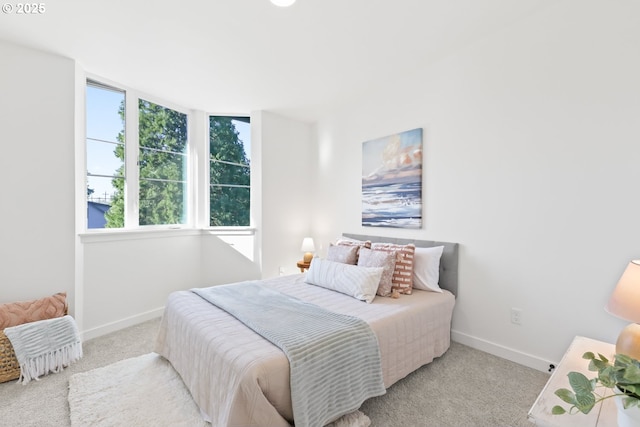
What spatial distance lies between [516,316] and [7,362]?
3735mm

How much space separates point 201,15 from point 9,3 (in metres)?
1.23

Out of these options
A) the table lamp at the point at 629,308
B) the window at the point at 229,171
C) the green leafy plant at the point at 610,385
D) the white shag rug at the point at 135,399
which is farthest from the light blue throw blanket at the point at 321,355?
the window at the point at 229,171

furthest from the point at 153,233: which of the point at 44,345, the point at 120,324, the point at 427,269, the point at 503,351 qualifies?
the point at 503,351

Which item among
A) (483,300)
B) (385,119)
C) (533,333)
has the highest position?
(385,119)

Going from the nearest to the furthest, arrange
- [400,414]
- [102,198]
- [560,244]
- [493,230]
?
1. [400,414]
2. [560,244]
3. [493,230]
4. [102,198]

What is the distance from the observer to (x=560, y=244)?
2.08 m

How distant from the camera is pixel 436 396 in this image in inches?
75.0

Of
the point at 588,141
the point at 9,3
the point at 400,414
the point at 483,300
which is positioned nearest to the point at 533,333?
the point at 483,300

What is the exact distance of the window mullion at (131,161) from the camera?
327 cm

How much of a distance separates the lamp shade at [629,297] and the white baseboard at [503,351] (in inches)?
38.4

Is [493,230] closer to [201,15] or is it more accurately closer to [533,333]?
[533,333]

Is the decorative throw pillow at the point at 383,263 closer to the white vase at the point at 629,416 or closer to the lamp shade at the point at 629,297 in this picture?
the lamp shade at the point at 629,297

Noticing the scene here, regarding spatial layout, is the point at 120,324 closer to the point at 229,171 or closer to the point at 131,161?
the point at 131,161

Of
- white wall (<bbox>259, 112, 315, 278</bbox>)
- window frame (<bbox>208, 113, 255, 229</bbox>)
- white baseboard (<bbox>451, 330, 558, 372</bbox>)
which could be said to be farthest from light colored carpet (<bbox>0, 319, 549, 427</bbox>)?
white wall (<bbox>259, 112, 315, 278</bbox>)
